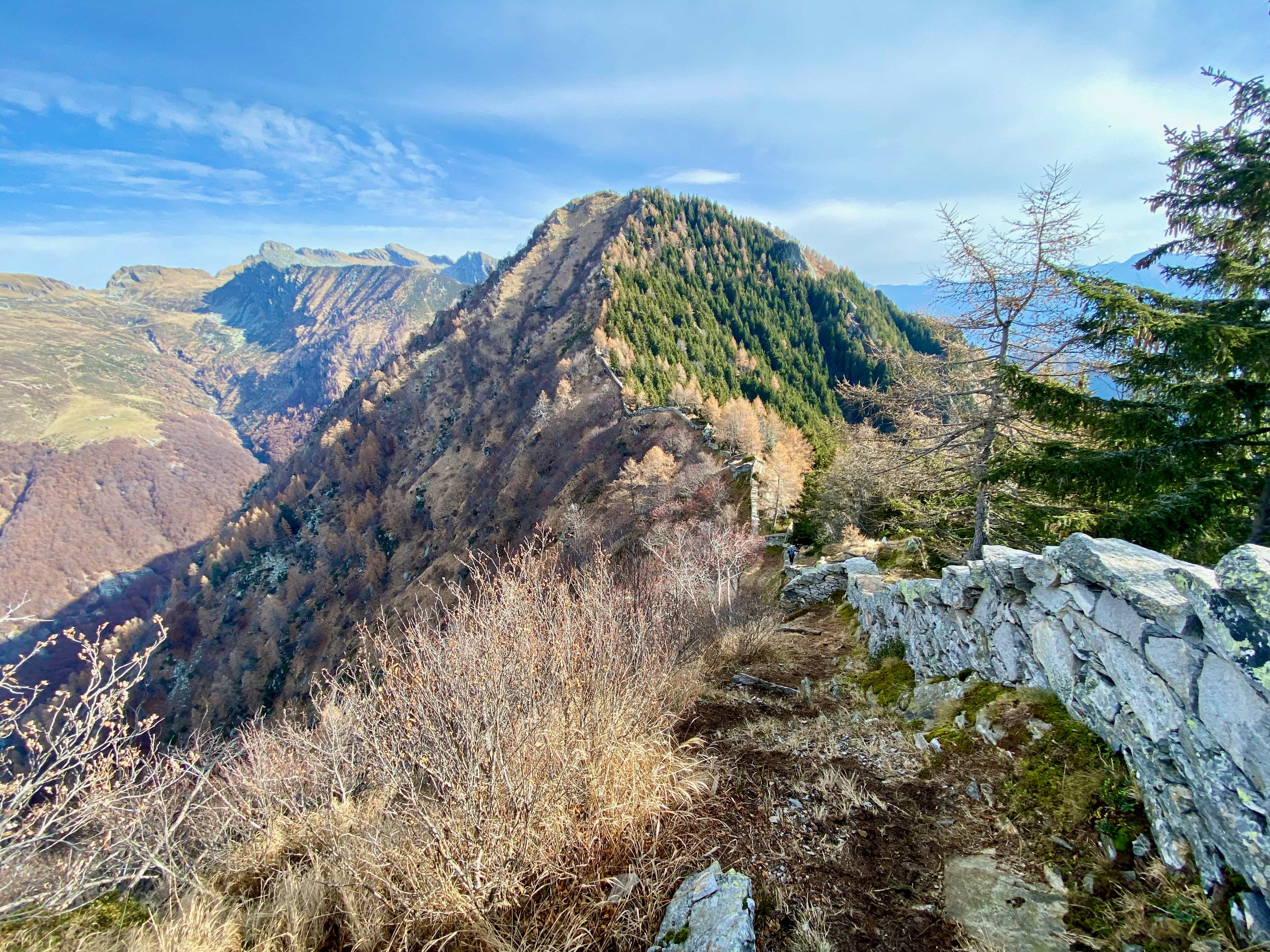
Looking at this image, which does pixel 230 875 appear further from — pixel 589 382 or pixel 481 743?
pixel 589 382

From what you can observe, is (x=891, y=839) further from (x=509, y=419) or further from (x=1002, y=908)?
(x=509, y=419)

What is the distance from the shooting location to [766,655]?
827 centimetres

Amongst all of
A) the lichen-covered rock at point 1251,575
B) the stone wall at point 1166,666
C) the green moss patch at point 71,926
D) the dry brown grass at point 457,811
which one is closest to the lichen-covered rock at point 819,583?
the stone wall at point 1166,666

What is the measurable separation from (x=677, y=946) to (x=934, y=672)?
4.72 m

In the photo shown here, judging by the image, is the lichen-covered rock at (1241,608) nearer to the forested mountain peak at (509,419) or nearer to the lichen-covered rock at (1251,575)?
the lichen-covered rock at (1251,575)

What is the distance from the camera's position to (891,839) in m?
3.66

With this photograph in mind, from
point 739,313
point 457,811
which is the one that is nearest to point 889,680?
point 457,811

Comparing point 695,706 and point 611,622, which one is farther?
point 695,706

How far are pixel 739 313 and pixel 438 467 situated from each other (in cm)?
6437

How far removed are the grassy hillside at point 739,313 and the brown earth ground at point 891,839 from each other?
57.4 metres

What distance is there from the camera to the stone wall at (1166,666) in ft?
7.77

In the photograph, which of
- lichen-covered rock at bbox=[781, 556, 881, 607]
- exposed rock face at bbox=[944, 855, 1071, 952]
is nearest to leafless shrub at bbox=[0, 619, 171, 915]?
exposed rock face at bbox=[944, 855, 1071, 952]

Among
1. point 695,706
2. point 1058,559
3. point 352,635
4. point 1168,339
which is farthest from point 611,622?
point 352,635

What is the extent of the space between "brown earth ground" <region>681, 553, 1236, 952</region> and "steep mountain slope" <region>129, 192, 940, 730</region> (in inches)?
1226
